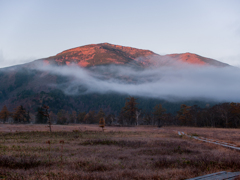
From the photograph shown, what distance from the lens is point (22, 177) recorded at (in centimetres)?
776

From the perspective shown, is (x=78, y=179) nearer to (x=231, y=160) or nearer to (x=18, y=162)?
(x=18, y=162)

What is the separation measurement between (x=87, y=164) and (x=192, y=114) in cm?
9784

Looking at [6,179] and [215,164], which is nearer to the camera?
[6,179]

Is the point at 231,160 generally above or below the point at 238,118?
above

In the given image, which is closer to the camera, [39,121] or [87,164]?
[87,164]

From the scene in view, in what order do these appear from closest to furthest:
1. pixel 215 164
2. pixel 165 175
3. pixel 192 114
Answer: pixel 165 175 → pixel 215 164 → pixel 192 114

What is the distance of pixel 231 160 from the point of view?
10.4m

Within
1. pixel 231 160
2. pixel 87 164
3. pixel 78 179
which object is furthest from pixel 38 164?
pixel 231 160

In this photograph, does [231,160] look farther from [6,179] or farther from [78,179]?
[6,179]

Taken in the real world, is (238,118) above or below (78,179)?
below

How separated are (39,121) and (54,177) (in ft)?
339

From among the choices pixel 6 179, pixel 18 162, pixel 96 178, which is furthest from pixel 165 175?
pixel 18 162

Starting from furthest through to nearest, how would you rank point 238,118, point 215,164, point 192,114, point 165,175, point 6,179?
point 192,114
point 238,118
point 215,164
point 165,175
point 6,179

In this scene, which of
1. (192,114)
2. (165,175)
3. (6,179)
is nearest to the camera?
(6,179)
